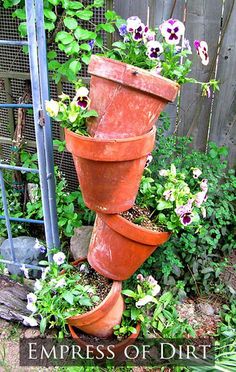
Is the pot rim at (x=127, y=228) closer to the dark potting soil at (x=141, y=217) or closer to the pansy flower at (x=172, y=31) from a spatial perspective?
the dark potting soil at (x=141, y=217)

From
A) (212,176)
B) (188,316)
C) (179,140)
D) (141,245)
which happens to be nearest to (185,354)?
→ (188,316)

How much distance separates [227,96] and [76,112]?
117cm

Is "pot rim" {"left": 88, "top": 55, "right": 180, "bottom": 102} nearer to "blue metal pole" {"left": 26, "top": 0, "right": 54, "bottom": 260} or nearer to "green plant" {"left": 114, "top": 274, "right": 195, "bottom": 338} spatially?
"blue metal pole" {"left": 26, "top": 0, "right": 54, "bottom": 260}

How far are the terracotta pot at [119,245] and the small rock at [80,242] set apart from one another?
32cm

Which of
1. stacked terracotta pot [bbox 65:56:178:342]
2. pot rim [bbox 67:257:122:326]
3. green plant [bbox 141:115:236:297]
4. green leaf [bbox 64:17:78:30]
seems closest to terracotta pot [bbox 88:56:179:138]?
stacked terracotta pot [bbox 65:56:178:342]

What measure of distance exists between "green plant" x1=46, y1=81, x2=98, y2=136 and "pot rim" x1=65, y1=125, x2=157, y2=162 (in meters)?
0.04

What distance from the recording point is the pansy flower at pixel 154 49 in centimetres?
138

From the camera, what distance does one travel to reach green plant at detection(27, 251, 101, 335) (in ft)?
5.61

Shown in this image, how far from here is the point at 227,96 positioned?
7.18 ft

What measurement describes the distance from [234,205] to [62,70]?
4.29 feet

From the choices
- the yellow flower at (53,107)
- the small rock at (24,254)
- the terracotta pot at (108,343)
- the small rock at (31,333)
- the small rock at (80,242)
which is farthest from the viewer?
the small rock at (24,254)

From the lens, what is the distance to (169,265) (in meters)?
2.00

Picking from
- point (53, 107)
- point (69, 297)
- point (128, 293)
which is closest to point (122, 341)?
point (128, 293)

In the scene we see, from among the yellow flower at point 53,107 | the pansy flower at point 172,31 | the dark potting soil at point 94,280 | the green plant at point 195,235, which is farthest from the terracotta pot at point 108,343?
the pansy flower at point 172,31
